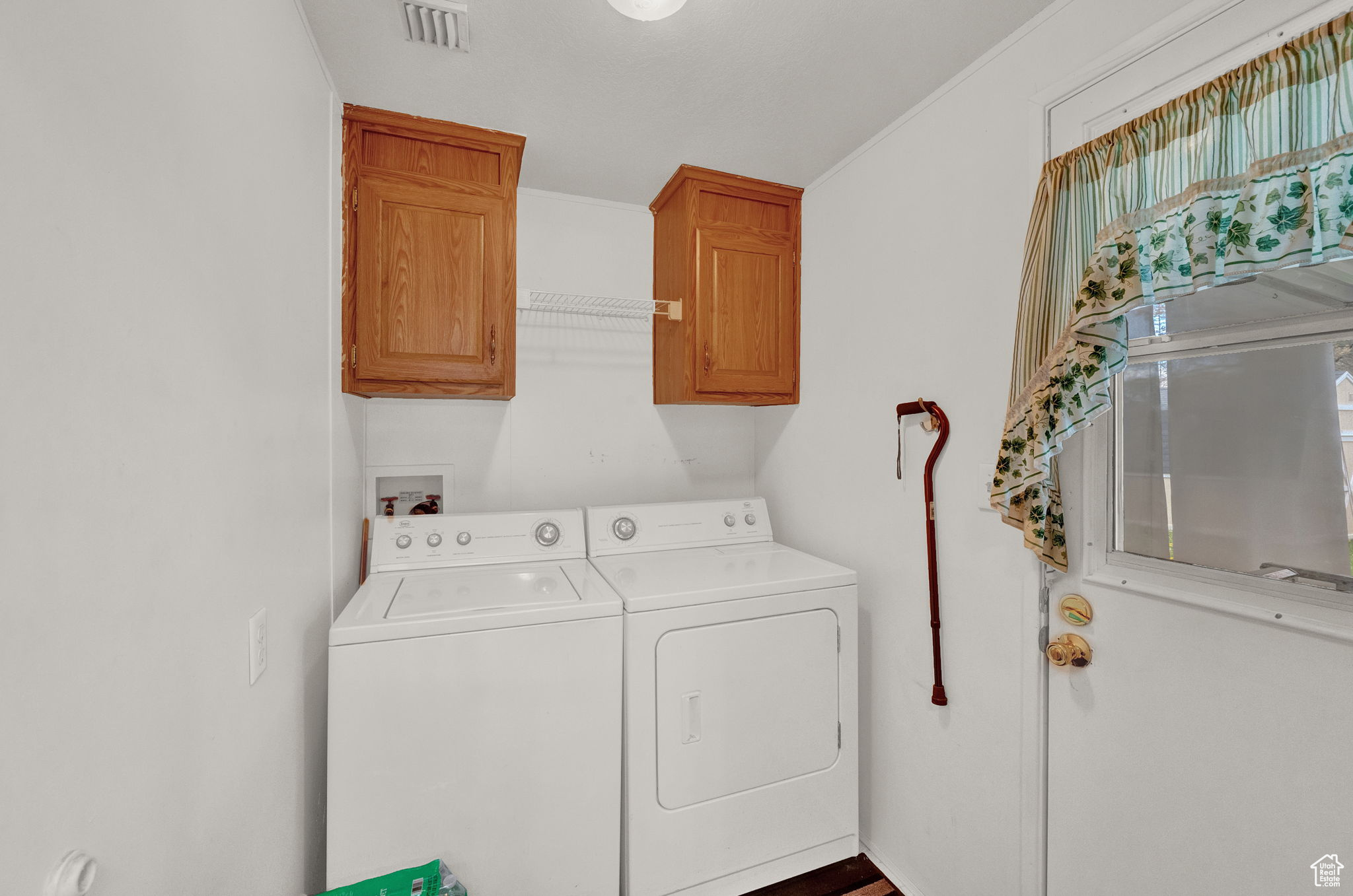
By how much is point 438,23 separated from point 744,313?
1.32 metres

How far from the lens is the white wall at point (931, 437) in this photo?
1.42 meters

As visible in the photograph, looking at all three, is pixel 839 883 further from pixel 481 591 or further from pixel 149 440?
pixel 149 440

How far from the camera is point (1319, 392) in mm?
941

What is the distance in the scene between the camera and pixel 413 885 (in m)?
1.29

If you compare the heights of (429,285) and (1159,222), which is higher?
(429,285)

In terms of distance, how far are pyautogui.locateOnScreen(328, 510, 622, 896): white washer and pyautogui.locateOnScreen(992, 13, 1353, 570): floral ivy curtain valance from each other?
45.5 inches

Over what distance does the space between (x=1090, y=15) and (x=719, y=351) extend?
1351mm

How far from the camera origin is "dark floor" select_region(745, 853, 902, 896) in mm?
1722

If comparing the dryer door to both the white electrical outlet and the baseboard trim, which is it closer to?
the baseboard trim

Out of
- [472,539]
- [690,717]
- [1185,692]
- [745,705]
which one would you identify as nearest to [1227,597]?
[1185,692]

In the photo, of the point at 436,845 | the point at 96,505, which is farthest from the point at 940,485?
the point at 96,505

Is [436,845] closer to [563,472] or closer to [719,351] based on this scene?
[563,472]

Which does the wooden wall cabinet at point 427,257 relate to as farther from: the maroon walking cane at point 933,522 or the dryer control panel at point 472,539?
the maroon walking cane at point 933,522

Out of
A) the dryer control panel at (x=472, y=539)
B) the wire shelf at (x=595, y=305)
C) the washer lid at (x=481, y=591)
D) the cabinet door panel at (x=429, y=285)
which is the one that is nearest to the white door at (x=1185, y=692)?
the washer lid at (x=481, y=591)
